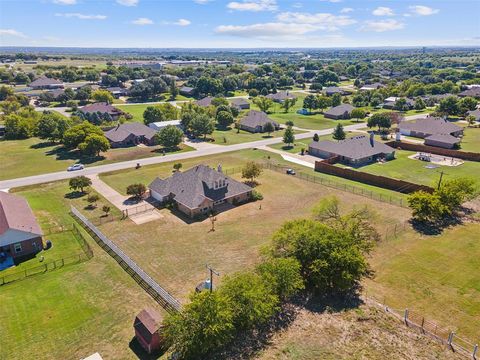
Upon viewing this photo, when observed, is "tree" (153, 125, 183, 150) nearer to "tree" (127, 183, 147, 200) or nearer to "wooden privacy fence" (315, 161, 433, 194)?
"tree" (127, 183, 147, 200)

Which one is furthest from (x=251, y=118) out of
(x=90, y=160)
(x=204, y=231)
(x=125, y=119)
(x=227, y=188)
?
(x=204, y=231)

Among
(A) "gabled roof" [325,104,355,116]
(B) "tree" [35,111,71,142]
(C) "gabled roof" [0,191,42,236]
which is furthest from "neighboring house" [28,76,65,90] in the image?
(C) "gabled roof" [0,191,42,236]

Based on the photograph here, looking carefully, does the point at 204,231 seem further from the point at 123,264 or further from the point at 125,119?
the point at 125,119

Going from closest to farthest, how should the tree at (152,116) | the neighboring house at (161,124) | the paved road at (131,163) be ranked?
the paved road at (131,163) → the neighboring house at (161,124) → the tree at (152,116)

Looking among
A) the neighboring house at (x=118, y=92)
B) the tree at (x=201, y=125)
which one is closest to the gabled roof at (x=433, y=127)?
the tree at (x=201, y=125)

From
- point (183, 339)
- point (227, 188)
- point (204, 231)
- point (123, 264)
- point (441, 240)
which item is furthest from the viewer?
point (227, 188)

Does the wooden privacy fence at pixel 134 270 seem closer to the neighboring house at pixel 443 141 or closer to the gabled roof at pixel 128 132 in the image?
the gabled roof at pixel 128 132
